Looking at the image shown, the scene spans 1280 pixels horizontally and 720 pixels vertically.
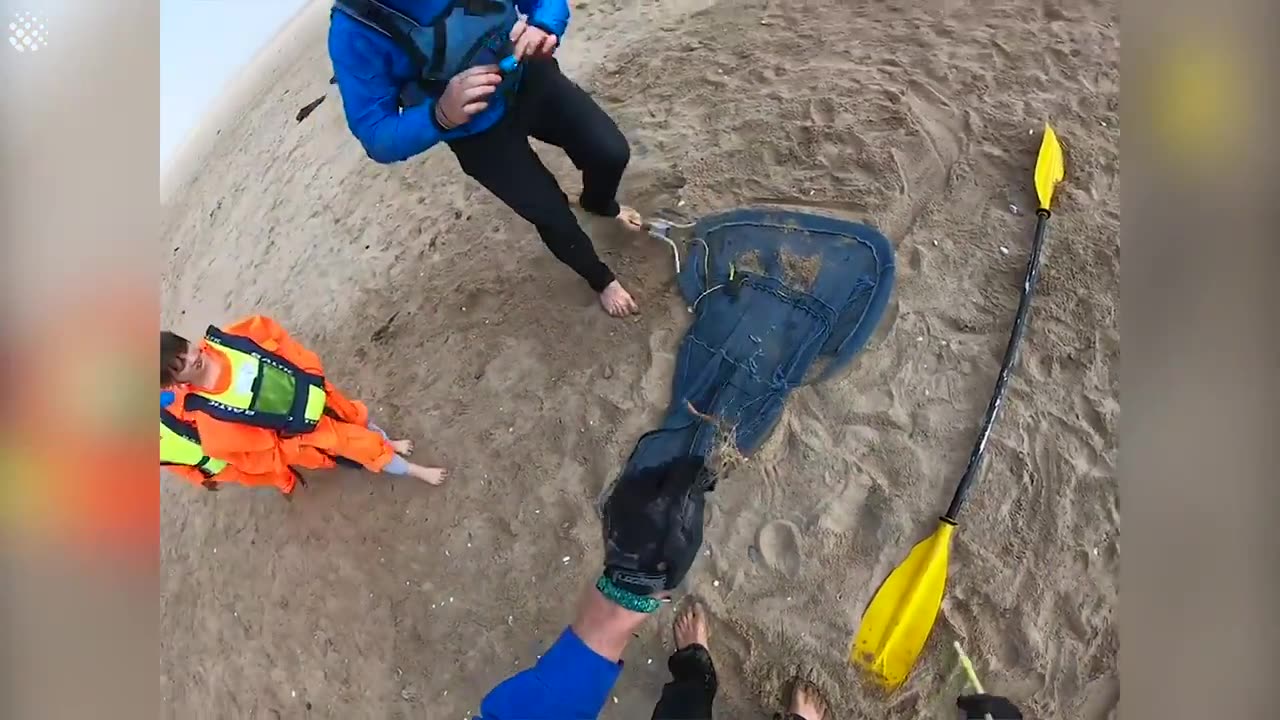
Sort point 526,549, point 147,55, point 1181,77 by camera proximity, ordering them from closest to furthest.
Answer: point 1181,77 < point 147,55 < point 526,549

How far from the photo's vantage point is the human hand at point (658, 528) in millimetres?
844

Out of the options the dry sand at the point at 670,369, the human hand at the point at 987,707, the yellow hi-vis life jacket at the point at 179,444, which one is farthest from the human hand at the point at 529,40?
the human hand at the point at 987,707

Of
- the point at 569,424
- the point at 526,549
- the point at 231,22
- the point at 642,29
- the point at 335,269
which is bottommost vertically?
the point at 526,549

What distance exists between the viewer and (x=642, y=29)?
37.4 inches

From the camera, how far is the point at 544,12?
72 centimetres

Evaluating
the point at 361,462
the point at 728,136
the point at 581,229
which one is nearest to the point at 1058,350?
the point at 728,136

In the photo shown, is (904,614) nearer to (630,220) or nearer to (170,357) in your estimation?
(630,220)

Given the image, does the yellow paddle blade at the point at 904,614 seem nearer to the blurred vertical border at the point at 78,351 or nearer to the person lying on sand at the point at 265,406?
the person lying on sand at the point at 265,406

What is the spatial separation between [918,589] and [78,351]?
97 cm

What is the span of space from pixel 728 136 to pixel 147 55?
69 cm

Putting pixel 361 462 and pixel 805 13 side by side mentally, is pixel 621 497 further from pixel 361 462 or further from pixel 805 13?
pixel 805 13

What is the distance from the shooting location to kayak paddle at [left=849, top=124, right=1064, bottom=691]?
802 millimetres

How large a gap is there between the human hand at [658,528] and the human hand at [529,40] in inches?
19.6

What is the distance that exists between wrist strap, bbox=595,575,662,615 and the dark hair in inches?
21.6
